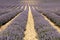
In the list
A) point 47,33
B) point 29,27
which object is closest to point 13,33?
Answer: point 47,33

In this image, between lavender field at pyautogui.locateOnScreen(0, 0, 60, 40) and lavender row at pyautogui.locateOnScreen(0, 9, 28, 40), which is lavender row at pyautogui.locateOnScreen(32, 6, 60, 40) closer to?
lavender field at pyautogui.locateOnScreen(0, 0, 60, 40)

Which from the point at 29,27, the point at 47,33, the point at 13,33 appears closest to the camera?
the point at 13,33

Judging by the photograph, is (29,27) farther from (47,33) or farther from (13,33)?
(13,33)

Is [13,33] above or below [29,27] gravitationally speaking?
above

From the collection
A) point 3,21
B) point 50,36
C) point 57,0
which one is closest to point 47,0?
point 57,0

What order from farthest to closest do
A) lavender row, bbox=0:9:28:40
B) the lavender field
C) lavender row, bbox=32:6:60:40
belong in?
the lavender field
lavender row, bbox=32:6:60:40
lavender row, bbox=0:9:28:40

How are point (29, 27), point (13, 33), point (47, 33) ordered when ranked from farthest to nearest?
point (29, 27), point (47, 33), point (13, 33)

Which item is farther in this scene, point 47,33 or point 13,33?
point 47,33

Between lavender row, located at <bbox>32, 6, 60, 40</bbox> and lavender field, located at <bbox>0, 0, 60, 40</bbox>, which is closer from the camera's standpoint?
lavender row, located at <bbox>32, 6, 60, 40</bbox>

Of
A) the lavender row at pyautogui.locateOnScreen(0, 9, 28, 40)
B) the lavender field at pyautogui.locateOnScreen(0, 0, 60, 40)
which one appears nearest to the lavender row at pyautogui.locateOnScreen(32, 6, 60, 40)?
the lavender field at pyautogui.locateOnScreen(0, 0, 60, 40)

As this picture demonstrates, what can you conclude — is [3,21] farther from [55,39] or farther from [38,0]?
[38,0]

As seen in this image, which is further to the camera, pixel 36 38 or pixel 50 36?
pixel 36 38

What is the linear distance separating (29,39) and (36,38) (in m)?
0.61

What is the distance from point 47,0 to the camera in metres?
110
